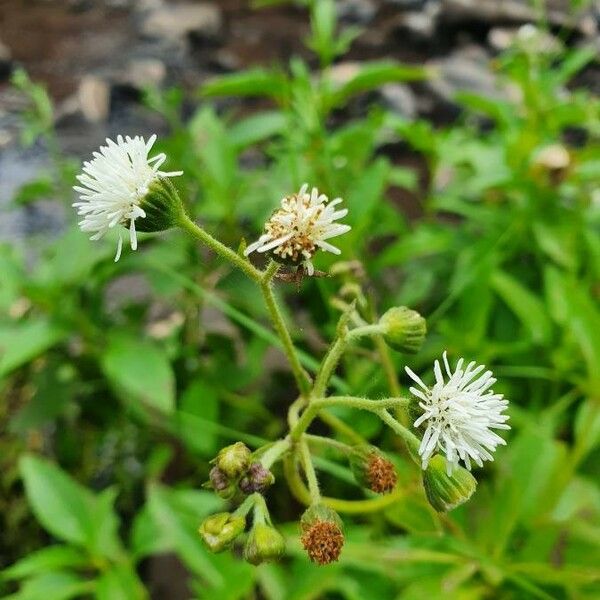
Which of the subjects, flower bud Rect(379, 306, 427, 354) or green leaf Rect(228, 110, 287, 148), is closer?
flower bud Rect(379, 306, 427, 354)

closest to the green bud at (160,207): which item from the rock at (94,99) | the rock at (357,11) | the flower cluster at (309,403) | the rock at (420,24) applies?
the flower cluster at (309,403)

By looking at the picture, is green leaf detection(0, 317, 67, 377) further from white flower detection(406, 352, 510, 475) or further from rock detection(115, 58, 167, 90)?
rock detection(115, 58, 167, 90)

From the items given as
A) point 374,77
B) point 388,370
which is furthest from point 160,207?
point 374,77

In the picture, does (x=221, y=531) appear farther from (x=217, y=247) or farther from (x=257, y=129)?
(x=257, y=129)

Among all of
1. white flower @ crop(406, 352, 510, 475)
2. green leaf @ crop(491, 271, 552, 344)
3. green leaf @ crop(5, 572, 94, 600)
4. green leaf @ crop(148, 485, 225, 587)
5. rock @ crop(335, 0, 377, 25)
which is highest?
white flower @ crop(406, 352, 510, 475)

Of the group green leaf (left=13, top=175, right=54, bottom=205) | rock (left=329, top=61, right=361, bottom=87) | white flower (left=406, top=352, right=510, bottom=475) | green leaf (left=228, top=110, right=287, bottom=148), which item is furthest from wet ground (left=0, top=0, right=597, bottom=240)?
white flower (left=406, top=352, right=510, bottom=475)

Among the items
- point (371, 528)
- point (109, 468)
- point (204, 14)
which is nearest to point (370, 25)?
point (204, 14)

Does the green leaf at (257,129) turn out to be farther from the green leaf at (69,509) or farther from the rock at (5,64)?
the rock at (5,64)
